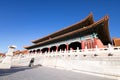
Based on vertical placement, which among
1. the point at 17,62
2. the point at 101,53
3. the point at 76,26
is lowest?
the point at 17,62

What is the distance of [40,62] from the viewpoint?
49.2 ft

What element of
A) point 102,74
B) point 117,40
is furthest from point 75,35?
point 117,40

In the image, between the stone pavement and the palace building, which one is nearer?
the stone pavement

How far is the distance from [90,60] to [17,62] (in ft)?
46.7

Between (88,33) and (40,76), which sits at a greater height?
(88,33)

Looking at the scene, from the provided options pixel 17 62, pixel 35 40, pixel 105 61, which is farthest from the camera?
pixel 35 40

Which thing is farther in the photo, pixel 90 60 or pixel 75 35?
pixel 75 35

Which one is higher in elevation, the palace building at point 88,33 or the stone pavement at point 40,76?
the palace building at point 88,33

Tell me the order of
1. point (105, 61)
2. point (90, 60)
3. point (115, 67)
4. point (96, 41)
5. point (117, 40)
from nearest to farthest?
point (115, 67), point (105, 61), point (90, 60), point (96, 41), point (117, 40)

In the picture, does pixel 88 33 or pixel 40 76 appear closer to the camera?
pixel 40 76

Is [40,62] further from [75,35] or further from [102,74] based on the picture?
[102,74]

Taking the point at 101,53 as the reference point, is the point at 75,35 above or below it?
above

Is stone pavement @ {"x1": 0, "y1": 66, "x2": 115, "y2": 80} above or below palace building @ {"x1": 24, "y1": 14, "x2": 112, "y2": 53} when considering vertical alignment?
below

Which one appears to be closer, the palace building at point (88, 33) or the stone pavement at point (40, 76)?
the stone pavement at point (40, 76)
